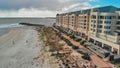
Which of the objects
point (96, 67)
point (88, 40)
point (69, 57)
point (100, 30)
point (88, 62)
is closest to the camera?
point (96, 67)

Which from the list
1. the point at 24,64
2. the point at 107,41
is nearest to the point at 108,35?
the point at 107,41

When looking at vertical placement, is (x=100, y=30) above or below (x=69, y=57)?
above

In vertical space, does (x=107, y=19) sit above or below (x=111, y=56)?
above

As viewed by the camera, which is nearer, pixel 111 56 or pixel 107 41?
pixel 111 56

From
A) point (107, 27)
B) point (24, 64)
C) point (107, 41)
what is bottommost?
point (24, 64)

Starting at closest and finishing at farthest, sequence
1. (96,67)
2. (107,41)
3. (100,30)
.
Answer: (96,67) → (107,41) → (100,30)

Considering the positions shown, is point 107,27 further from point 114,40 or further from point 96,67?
point 96,67

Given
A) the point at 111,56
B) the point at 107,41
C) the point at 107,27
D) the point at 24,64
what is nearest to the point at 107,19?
the point at 107,27

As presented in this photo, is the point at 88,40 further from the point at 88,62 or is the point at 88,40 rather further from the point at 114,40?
the point at 88,62

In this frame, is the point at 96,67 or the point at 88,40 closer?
the point at 96,67
